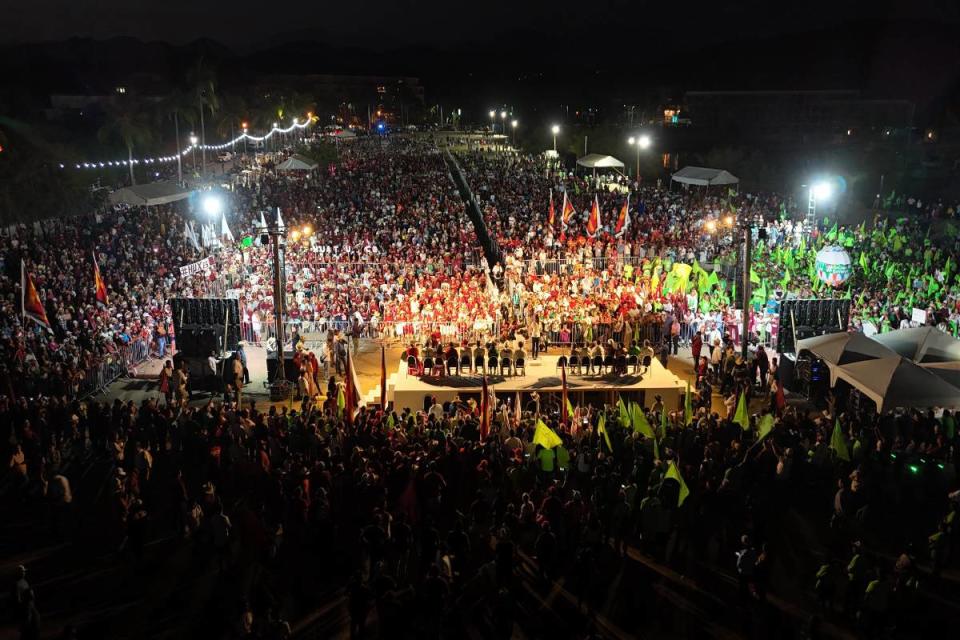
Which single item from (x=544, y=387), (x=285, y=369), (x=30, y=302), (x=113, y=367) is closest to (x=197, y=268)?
(x=113, y=367)

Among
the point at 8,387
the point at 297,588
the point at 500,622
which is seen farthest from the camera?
the point at 8,387

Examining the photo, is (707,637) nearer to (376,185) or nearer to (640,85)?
(376,185)

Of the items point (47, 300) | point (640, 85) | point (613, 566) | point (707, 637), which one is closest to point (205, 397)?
point (47, 300)

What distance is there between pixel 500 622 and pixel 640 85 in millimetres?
125427

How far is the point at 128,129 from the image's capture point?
4950 cm

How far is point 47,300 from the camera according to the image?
893 inches

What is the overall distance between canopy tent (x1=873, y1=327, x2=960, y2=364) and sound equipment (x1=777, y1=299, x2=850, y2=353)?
2272 mm

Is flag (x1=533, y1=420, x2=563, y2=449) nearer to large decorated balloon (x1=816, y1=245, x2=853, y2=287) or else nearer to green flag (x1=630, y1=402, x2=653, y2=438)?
green flag (x1=630, y1=402, x2=653, y2=438)

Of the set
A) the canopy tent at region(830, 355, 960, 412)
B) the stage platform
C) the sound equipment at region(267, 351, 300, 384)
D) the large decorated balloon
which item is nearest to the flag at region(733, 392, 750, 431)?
the canopy tent at region(830, 355, 960, 412)

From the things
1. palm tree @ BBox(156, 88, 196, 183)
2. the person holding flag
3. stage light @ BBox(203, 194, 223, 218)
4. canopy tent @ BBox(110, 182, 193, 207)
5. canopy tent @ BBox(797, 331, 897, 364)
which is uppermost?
palm tree @ BBox(156, 88, 196, 183)

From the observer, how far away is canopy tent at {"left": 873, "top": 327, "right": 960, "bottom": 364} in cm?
1717

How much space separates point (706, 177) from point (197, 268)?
24.6 meters

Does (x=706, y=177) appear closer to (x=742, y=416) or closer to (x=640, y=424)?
(x=742, y=416)

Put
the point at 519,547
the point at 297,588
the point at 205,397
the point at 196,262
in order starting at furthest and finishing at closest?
1. the point at 196,262
2. the point at 205,397
3. the point at 519,547
4. the point at 297,588
